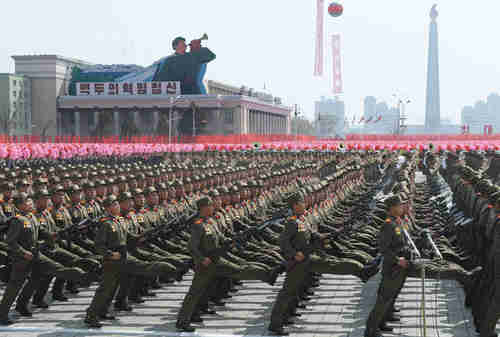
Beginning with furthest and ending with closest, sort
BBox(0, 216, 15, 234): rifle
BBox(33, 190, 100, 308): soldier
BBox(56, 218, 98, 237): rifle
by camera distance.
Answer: BBox(0, 216, 15, 234): rifle < BBox(56, 218, 98, 237): rifle < BBox(33, 190, 100, 308): soldier

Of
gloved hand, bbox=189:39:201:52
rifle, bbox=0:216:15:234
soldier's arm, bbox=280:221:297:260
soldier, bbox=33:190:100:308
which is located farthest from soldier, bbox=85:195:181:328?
gloved hand, bbox=189:39:201:52

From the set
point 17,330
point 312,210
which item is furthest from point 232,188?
point 17,330

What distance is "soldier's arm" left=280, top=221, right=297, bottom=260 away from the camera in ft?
Answer: 31.2

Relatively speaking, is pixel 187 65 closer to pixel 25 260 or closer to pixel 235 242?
pixel 235 242

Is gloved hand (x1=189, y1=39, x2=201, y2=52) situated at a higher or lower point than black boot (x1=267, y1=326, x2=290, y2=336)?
higher

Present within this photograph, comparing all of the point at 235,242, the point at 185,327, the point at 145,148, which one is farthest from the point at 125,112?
the point at 185,327

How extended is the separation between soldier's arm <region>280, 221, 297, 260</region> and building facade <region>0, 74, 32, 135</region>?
109345mm

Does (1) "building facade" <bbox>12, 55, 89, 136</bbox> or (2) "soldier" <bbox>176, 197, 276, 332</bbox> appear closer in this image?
(2) "soldier" <bbox>176, 197, 276, 332</bbox>

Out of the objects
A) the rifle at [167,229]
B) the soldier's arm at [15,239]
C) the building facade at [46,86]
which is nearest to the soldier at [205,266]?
the rifle at [167,229]

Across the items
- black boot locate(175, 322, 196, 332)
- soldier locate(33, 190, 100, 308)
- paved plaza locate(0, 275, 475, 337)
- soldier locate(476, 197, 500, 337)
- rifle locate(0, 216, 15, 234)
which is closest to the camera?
soldier locate(476, 197, 500, 337)

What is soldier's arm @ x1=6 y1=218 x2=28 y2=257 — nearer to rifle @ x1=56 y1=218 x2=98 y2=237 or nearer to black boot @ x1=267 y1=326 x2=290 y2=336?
rifle @ x1=56 y1=218 x2=98 y2=237

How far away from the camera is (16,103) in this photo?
11694cm

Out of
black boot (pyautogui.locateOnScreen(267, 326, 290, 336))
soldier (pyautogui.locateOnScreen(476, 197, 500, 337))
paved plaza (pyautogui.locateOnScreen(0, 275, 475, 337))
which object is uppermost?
soldier (pyautogui.locateOnScreen(476, 197, 500, 337))

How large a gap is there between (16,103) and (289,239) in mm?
114438
